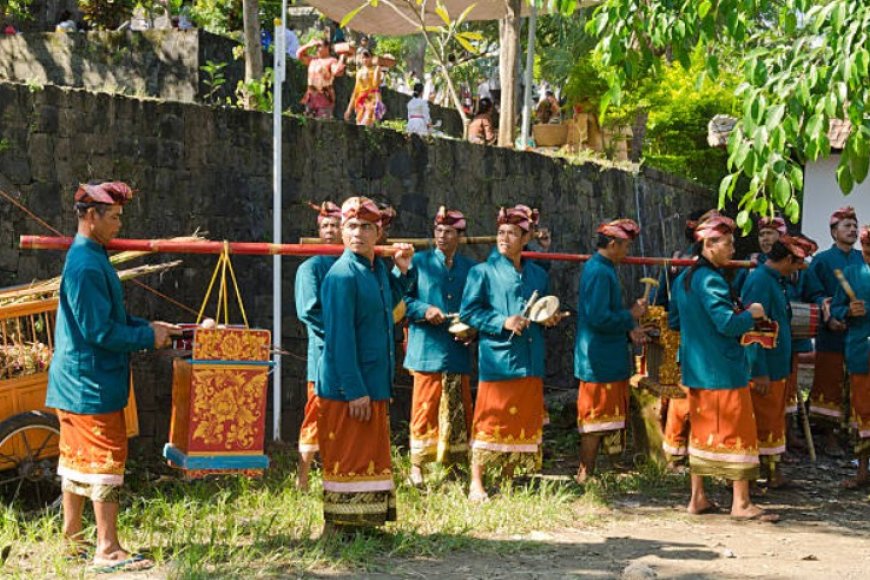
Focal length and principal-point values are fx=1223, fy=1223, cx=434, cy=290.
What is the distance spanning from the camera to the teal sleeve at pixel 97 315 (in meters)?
5.70

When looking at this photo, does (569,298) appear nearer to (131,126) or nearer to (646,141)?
(131,126)

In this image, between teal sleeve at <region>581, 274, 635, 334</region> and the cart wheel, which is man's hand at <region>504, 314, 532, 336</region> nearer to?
teal sleeve at <region>581, 274, 635, 334</region>

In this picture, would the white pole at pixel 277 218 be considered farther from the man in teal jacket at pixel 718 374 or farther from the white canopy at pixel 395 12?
the white canopy at pixel 395 12

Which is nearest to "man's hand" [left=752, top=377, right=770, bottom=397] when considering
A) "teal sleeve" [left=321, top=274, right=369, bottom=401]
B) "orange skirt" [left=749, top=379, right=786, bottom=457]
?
"orange skirt" [left=749, top=379, right=786, bottom=457]

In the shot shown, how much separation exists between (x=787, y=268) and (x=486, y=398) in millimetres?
2351

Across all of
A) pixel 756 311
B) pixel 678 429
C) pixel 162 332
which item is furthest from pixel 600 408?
pixel 162 332

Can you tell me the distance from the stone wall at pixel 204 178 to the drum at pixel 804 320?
126 inches

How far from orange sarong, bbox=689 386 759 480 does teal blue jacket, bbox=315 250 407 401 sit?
2.25 m

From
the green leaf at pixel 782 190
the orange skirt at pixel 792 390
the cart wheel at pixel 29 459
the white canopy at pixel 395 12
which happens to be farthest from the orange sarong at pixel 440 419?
the white canopy at pixel 395 12

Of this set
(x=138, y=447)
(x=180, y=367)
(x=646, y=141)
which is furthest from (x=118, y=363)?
(x=646, y=141)

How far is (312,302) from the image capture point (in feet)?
24.1

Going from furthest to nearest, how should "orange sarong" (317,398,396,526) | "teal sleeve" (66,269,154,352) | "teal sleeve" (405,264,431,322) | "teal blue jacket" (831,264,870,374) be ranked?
1. "teal blue jacket" (831,264,870,374)
2. "teal sleeve" (405,264,431,322)
3. "orange sarong" (317,398,396,526)
4. "teal sleeve" (66,269,154,352)

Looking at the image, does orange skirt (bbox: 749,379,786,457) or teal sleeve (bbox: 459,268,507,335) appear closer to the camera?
teal sleeve (bbox: 459,268,507,335)

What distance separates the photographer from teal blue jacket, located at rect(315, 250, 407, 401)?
6246 mm
